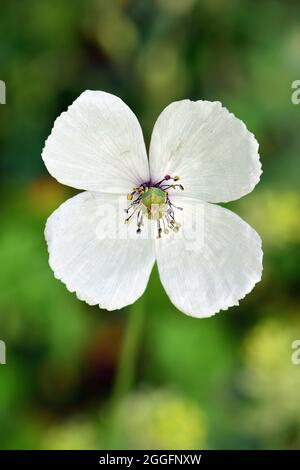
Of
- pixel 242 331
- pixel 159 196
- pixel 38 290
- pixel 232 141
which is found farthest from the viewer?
pixel 242 331

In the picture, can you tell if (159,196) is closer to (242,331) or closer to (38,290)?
(38,290)

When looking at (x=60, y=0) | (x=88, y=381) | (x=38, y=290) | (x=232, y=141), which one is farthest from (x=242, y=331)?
(x=60, y=0)

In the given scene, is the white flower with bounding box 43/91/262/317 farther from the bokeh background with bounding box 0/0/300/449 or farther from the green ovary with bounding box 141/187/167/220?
the bokeh background with bounding box 0/0/300/449

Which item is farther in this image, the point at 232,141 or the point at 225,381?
the point at 225,381

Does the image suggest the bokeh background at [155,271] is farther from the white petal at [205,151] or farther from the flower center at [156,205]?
the white petal at [205,151]

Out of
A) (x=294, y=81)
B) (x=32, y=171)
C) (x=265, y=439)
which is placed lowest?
(x=265, y=439)

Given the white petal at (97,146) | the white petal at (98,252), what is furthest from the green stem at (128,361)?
the white petal at (97,146)

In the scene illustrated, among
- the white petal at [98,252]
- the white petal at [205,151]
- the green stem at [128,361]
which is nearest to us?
the white petal at [205,151]

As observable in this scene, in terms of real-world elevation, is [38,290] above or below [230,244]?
above
